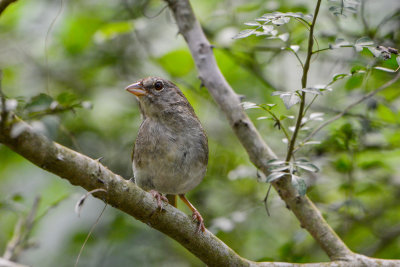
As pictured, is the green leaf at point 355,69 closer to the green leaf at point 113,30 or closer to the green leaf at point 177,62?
the green leaf at point 113,30

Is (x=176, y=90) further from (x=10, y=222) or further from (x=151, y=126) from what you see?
(x=10, y=222)

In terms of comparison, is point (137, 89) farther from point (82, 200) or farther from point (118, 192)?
point (82, 200)

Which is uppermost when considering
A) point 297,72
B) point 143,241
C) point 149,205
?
point 149,205

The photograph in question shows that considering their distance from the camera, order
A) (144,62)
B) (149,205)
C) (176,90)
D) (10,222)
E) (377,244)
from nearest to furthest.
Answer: (149,205) < (176,90) < (377,244) < (10,222) < (144,62)

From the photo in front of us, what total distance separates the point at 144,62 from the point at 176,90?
246cm

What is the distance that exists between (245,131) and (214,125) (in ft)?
8.96

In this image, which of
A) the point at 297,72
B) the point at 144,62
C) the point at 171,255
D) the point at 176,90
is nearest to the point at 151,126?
the point at 176,90

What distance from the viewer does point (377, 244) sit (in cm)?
472

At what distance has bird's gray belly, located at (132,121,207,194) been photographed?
3.70m

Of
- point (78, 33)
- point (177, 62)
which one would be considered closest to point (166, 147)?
point (177, 62)

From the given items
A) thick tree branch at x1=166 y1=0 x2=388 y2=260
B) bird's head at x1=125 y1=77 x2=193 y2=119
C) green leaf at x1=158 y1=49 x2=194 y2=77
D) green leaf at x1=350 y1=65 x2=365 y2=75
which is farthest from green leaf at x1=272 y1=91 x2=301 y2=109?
green leaf at x1=158 y1=49 x2=194 y2=77

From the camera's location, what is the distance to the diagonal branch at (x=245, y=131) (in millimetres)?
3564

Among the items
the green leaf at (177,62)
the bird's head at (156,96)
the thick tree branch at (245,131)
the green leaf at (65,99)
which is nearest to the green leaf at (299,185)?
the thick tree branch at (245,131)

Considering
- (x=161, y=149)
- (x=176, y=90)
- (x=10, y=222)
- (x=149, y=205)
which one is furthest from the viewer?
(x=10, y=222)
